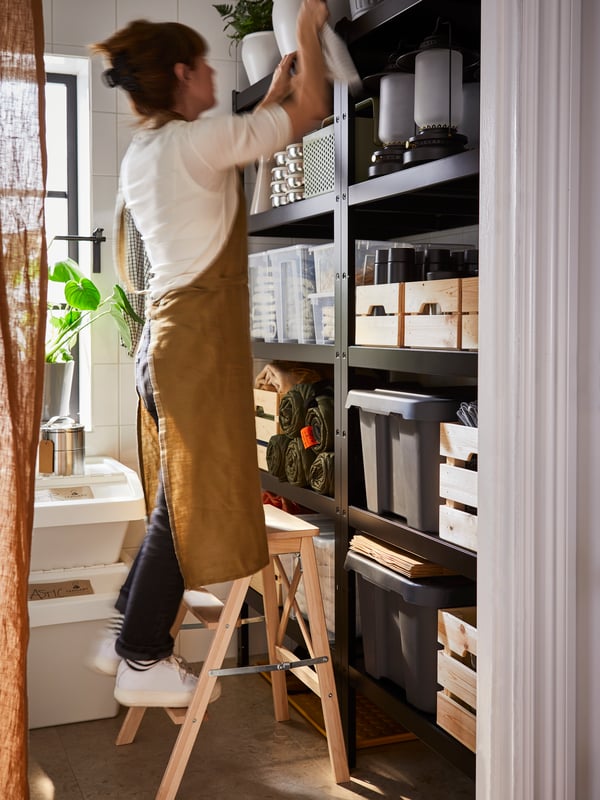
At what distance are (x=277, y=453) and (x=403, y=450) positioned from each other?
61cm

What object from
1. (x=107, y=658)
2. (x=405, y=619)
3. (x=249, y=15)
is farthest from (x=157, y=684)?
(x=249, y=15)

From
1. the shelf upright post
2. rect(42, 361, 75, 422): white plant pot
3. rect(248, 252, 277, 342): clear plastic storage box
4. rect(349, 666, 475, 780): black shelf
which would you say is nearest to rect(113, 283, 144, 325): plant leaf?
rect(42, 361, 75, 422): white plant pot

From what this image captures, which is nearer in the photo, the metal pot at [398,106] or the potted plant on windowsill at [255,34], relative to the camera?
the metal pot at [398,106]

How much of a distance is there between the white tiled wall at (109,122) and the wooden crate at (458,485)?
1269 mm

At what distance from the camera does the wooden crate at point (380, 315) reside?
187 centimetres

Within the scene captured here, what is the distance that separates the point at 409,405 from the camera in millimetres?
1778

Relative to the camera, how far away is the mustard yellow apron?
122cm

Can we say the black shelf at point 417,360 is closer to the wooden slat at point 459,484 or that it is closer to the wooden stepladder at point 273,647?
the wooden slat at point 459,484

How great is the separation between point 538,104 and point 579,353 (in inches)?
14.0

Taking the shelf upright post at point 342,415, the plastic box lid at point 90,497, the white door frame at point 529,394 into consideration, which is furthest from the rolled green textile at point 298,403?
the white door frame at point 529,394

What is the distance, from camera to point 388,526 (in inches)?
75.0

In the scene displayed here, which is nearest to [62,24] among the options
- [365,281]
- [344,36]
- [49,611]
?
[344,36]

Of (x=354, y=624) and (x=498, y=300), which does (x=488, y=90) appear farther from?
(x=354, y=624)

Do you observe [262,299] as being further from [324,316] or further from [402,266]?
[402,266]
